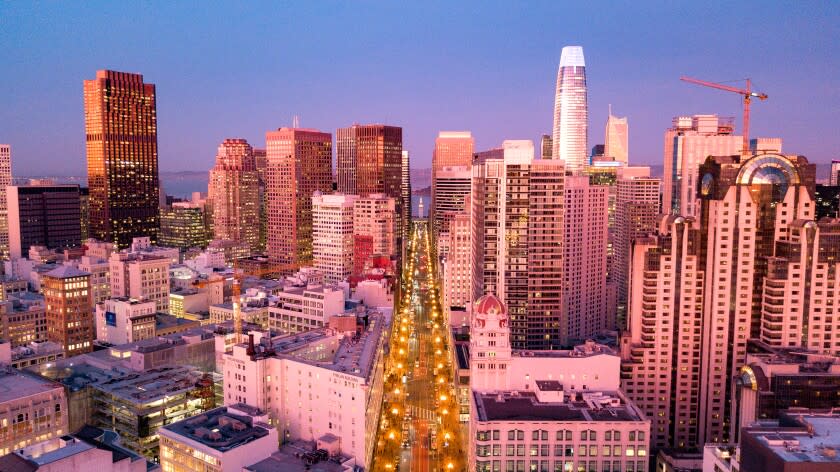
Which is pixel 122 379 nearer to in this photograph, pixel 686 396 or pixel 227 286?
pixel 227 286

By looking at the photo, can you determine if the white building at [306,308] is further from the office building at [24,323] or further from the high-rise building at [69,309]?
the office building at [24,323]

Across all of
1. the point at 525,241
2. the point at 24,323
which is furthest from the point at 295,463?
the point at 24,323

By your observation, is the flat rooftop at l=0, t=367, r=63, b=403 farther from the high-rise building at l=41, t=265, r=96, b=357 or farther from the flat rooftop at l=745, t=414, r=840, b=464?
the flat rooftop at l=745, t=414, r=840, b=464

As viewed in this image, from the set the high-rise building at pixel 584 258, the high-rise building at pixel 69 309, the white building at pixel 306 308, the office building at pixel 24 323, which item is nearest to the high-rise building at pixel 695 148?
the high-rise building at pixel 584 258

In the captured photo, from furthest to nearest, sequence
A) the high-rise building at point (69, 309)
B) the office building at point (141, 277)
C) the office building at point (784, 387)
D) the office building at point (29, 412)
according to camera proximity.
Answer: the office building at point (141, 277) < the high-rise building at point (69, 309) < the office building at point (784, 387) < the office building at point (29, 412)

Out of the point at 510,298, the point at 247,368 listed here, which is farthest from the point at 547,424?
the point at 510,298

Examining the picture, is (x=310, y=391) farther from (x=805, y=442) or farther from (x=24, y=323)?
(x=24, y=323)

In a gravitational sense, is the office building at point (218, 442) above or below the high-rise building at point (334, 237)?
below
